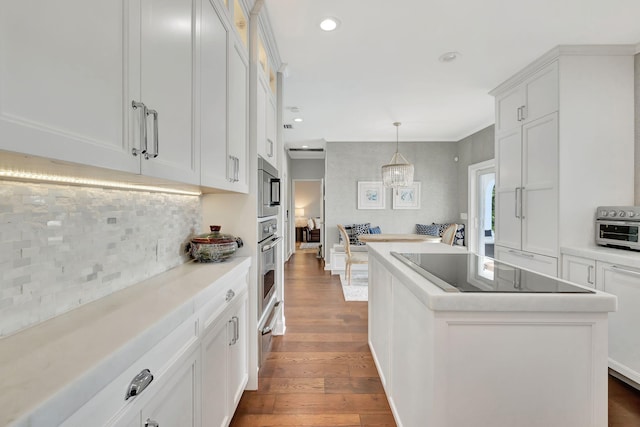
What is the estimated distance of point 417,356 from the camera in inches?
47.4

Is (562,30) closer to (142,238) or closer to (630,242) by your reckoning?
(630,242)

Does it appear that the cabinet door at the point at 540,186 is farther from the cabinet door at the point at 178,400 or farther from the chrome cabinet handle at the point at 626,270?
the cabinet door at the point at 178,400

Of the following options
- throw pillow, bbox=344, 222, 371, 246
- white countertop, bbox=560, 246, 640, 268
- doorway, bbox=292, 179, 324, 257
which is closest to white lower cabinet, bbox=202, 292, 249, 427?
white countertop, bbox=560, 246, 640, 268

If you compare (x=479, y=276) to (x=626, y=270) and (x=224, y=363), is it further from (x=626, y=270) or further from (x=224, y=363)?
(x=626, y=270)

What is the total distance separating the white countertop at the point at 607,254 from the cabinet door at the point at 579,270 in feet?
0.14

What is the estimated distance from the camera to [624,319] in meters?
1.99

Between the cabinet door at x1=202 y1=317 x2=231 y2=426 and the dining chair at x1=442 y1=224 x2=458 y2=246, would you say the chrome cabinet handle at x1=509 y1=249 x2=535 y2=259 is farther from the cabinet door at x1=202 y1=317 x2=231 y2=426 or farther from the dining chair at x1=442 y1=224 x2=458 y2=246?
the cabinet door at x1=202 y1=317 x2=231 y2=426

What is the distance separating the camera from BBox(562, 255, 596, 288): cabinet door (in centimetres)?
222

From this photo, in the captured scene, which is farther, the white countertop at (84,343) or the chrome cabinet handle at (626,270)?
the chrome cabinet handle at (626,270)

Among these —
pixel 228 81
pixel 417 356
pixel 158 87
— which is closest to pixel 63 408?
pixel 158 87

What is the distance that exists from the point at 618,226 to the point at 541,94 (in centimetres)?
130

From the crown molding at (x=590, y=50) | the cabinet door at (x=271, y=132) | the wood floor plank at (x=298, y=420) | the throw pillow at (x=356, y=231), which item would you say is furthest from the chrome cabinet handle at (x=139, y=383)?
the throw pillow at (x=356, y=231)

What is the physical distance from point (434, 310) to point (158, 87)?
1.21m

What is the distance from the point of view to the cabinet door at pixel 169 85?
0.93 meters
